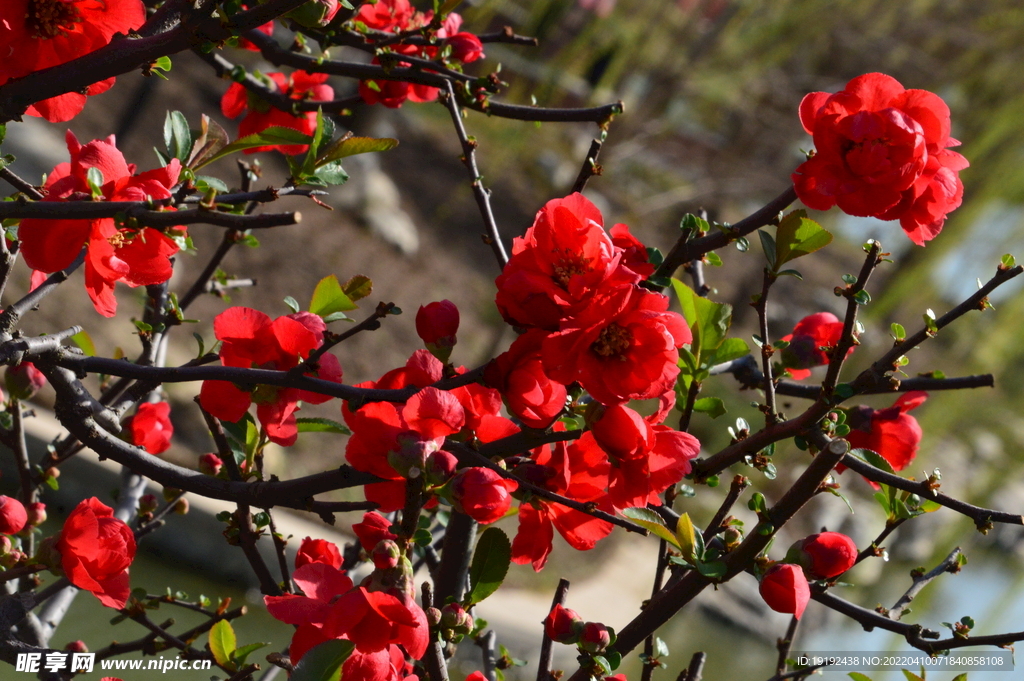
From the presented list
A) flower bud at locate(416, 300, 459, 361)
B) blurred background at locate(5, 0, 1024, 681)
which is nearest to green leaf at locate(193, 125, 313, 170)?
flower bud at locate(416, 300, 459, 361)

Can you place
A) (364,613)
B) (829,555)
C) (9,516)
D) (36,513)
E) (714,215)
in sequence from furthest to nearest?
(714,215) → (36,513) → (9,516) → (829,555) → (364,613)

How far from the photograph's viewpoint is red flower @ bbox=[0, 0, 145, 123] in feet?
1.62

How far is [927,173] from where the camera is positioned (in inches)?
20.7

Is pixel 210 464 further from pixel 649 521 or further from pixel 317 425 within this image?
pixel 649 521

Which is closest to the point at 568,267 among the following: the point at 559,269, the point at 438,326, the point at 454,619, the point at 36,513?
the point at 559,269

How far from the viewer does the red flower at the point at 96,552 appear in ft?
1.79

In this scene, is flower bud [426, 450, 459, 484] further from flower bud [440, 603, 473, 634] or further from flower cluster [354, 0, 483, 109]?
flower cluster [354, 0, 483, 109]

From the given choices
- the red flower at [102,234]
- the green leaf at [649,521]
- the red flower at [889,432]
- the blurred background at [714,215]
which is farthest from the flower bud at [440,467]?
the blurred background at [714,215]

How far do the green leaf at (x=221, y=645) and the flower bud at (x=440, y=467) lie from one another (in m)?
0.31

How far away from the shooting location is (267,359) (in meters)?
0.54

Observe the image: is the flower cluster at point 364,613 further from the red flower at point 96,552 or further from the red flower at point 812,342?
the red flower at point 812,342

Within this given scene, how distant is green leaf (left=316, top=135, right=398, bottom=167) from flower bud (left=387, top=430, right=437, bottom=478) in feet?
0.60

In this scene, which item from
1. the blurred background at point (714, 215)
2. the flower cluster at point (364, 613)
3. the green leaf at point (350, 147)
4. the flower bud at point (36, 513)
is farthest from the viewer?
the blurred background at point (714, 215)

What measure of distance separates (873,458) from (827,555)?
0.07 metres
